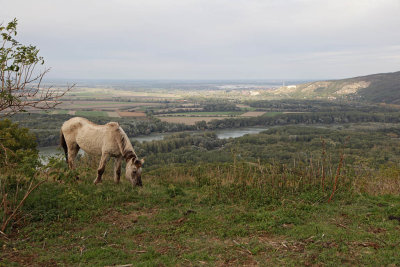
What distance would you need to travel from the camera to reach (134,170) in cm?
914

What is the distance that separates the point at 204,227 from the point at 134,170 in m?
3.62

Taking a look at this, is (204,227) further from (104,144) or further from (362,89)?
(362,89)

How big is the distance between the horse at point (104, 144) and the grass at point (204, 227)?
22.4 inches

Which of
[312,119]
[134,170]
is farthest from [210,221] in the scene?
[312,119]

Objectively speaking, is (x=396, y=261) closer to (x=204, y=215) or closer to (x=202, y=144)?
(x=204, y=215)

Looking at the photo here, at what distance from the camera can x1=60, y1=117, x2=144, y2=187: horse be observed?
927cm

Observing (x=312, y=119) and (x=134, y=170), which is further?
(x=312, y=119)

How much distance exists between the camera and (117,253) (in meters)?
5.29

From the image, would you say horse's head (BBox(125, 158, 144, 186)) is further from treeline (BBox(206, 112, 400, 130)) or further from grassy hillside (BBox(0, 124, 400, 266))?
treeline (BBox(206, 112, 400, 130))

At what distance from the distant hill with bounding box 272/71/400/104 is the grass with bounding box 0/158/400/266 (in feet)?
414

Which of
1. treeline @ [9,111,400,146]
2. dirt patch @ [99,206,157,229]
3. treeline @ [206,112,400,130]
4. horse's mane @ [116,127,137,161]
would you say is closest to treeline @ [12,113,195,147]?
treeline @ [9,111,400,146]

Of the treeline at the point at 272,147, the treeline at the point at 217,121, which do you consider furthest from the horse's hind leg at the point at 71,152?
the treeline at the point at 217,121

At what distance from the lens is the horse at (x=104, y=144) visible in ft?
30.4

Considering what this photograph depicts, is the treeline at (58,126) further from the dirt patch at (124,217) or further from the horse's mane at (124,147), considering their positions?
the dirt patch at (124,217)
